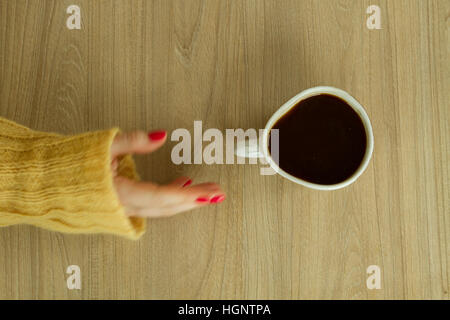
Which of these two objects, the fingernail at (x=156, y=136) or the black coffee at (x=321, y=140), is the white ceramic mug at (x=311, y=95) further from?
the fingernail at (x=156, y=136)

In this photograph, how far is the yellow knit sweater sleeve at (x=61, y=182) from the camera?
1.25ft

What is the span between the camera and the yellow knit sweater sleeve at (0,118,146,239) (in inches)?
15.0

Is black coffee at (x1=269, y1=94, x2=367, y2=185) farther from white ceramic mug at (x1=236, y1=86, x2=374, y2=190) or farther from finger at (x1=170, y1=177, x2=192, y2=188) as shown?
finger at (x1=170, y1=177, x2=192, y2=188)

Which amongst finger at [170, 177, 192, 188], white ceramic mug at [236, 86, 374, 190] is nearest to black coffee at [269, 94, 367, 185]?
white ceramic mug at [236, 86, 374, 190]

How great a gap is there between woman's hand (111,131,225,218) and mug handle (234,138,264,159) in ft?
0.18

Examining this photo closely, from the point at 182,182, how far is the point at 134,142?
78 millimetres

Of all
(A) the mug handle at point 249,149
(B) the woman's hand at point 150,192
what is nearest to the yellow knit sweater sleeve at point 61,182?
(B) the woman's hand at point 150,192

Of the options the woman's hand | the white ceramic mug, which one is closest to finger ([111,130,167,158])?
the woman's hand

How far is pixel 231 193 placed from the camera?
47cm

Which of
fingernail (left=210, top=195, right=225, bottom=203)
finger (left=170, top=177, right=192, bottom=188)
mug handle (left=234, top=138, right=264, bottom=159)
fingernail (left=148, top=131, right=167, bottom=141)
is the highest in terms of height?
fingernail (left=148, top=131, right=167, bottom=141)

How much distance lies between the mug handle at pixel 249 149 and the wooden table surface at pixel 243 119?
21 millimetres

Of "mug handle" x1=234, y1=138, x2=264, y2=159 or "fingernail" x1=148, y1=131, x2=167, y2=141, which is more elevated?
"fingernail" x1=148, y1=131, x2=167, y2=141

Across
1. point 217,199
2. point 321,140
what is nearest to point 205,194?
point 217,199

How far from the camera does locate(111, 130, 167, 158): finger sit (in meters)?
0.41
